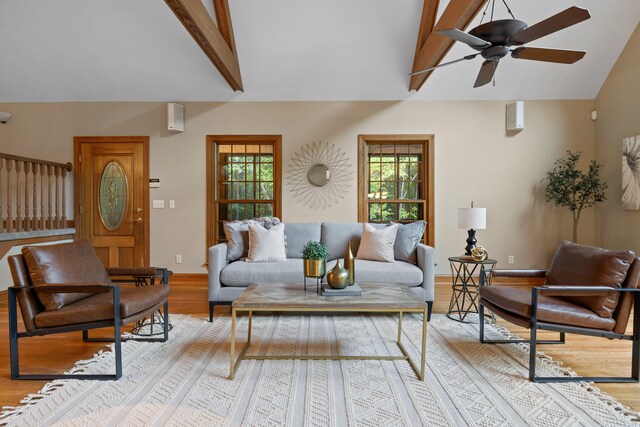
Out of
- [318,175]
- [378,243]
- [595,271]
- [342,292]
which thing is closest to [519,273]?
[595,271]

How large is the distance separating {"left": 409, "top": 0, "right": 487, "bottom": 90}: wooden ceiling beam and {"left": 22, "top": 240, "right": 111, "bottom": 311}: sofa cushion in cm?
355

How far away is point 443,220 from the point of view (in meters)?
5.21

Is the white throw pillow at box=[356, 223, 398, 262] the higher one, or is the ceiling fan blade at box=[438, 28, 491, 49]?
the ceiling fan blade at box=[438, 28, 491, 49]

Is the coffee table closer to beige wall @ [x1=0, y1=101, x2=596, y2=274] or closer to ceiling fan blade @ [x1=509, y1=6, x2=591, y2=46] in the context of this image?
ceiling fan blade @ [x1=509, y1=6, x2=591, y2=46]

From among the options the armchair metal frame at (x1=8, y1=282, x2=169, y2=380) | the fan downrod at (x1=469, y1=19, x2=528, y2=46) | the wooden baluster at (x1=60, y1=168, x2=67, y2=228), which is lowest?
the armchair metal frame at (x1=8, y1=282, x2=169, y2=380)

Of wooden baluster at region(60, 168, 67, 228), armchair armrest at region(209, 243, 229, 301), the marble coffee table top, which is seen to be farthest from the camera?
wooden baluster at region(60, 168, 67, 228)

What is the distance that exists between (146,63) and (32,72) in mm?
1564

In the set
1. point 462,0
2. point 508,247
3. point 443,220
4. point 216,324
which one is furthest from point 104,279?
point 508,247

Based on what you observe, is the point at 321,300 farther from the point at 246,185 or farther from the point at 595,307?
the point at 246,185

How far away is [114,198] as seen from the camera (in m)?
5.24

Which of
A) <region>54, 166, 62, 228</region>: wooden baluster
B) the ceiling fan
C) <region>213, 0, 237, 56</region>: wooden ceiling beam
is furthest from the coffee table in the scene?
<region>54, 166, 62, 228</region>: wooden baluster

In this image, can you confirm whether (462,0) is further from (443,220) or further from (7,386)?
(7,386)

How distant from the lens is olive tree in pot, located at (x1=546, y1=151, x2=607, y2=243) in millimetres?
4840

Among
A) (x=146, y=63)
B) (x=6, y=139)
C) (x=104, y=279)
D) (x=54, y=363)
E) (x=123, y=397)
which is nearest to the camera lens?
(x=123, y=397)
